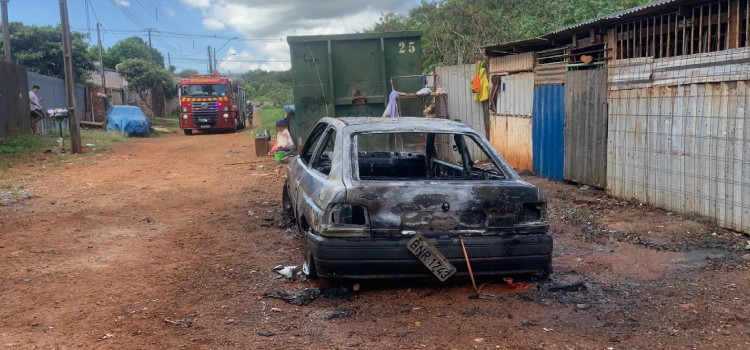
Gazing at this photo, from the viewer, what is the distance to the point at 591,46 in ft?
30.2

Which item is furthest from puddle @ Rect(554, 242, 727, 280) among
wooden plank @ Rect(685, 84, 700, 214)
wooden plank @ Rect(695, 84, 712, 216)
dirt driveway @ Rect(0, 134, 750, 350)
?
wooden plank @ Rect(685, 84, 700, 214)

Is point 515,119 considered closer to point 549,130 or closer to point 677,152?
point 549,130

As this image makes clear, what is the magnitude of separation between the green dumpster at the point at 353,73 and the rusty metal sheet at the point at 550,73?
8.92 ft

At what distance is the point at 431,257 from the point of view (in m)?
4.33

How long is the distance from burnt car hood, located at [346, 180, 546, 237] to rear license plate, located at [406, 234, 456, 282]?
0.08 m

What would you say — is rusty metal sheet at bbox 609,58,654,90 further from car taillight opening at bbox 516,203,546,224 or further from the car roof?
car taillight opening at bbox 516,203,546,224

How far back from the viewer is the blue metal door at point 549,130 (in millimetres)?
10016

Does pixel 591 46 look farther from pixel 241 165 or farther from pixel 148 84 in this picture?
pixel 148 84

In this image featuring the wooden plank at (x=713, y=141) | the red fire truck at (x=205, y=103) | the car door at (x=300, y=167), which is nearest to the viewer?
the car door at (x=300, y=167)

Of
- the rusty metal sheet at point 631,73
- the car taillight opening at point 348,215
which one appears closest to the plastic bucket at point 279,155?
the rusty metal sheet at point 631,73

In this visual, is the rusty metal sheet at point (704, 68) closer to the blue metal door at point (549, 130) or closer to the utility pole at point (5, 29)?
the blue metal door at point (549, 130)

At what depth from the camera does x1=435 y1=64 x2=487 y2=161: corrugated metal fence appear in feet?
44.3

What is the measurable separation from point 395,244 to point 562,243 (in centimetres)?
274

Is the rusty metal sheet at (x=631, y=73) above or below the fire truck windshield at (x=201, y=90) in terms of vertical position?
below
